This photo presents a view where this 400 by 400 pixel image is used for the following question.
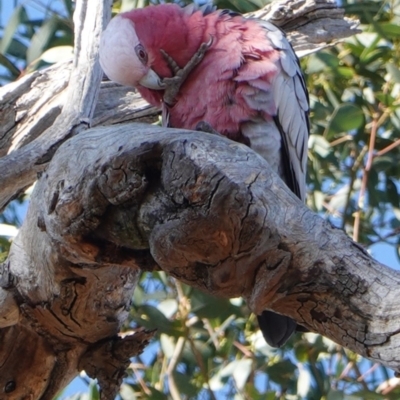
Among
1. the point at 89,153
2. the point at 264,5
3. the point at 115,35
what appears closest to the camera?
the point at 89,153

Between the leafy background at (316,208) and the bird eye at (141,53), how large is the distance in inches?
13.9

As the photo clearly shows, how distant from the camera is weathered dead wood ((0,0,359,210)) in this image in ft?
5.93

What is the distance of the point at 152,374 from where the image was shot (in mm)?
2422

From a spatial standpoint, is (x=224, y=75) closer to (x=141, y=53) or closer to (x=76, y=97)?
(x=141, y=53)

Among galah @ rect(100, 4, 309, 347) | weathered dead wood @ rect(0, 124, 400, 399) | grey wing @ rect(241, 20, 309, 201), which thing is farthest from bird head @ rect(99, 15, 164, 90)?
weathered dead wood @ rect(0, 124, 400, 399)

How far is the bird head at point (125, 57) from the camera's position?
75.5 inches

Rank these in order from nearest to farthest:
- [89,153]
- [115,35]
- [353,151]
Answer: [89,153] → [115,35] → [353,151]

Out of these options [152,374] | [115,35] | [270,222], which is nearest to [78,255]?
[270,222]

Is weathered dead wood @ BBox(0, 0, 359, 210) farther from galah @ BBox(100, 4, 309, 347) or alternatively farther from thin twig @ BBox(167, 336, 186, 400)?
thin twig @ BBox(167, 336, 186, 400)

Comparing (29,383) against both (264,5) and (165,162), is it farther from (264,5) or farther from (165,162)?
(264,5)

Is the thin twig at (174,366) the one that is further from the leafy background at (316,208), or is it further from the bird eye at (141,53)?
the bird eye at (141,53)

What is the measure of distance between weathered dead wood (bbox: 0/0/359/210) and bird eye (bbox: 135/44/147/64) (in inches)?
4.1

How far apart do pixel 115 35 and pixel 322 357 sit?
50.2 inches

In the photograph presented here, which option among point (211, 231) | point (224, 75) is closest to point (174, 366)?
point (224, 75)
